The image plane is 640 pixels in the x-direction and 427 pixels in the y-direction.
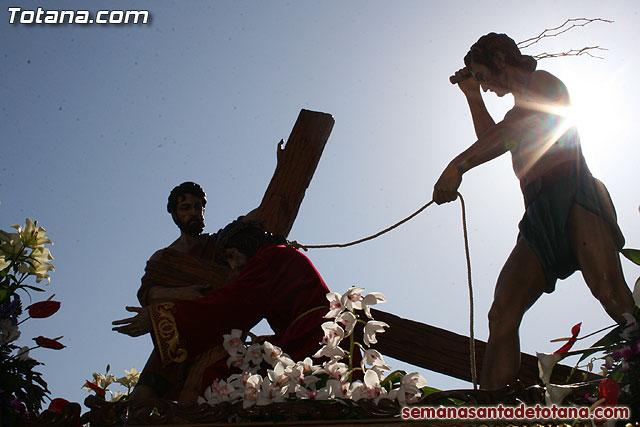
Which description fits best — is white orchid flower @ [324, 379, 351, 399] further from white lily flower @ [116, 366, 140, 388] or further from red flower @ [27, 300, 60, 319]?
white lily flower @ [116, 366, 140, 388]

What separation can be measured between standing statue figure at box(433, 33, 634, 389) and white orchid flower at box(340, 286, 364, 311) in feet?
3.28

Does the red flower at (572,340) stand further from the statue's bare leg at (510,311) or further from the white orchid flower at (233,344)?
the white orchid flower at (233,344)

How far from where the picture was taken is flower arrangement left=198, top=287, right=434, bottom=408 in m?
3.71

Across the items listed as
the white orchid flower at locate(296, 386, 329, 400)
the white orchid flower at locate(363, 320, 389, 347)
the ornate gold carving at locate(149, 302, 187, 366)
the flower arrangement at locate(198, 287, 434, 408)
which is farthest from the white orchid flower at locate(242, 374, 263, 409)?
the ornate gold carving at locate(149, 302, 187, 366)

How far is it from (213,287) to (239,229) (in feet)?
2.13

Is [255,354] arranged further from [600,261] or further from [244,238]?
[600,261]

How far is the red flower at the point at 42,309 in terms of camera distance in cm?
427

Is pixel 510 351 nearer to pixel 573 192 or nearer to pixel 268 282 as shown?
pixel 573 192

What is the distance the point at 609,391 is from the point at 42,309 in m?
2.70

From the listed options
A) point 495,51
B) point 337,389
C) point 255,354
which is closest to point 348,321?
point 337,389

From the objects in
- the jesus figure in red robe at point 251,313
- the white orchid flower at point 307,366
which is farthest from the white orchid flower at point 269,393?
the jesus figure in red robe at point 251,313

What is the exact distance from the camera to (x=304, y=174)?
22.1 feet

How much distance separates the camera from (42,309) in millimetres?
4277

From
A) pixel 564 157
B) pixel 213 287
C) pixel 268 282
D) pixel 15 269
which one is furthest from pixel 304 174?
pixel 15 269
